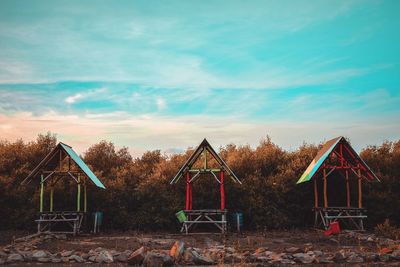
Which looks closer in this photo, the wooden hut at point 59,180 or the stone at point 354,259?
the stone at point 354,259

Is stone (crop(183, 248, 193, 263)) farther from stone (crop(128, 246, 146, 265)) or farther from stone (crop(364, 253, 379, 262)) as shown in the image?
stone (crop(364, 253, 379, 262))

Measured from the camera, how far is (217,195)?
2392 cm

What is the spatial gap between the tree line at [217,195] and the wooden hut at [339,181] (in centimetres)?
80

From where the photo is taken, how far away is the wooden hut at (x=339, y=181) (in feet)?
69.6

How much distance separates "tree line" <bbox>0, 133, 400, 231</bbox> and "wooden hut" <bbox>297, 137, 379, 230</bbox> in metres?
0.80

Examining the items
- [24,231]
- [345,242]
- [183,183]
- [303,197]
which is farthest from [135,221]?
[345,242]

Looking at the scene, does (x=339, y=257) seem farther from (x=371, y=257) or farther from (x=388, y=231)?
(x=388, y=231)

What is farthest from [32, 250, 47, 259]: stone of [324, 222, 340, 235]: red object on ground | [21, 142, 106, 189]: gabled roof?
[324, 222, 340, 235]: red object on ground

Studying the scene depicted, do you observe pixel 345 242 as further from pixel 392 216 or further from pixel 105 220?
pixel 105 220

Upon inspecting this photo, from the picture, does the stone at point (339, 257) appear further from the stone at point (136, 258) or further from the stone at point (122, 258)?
the stone at point (122, 258)

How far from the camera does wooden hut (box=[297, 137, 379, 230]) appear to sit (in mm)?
21203

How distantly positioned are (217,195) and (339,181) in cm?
723

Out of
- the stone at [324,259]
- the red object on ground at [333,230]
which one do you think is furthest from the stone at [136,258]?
the red object on ground at [333,230]

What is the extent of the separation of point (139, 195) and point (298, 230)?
8581 millimetres
